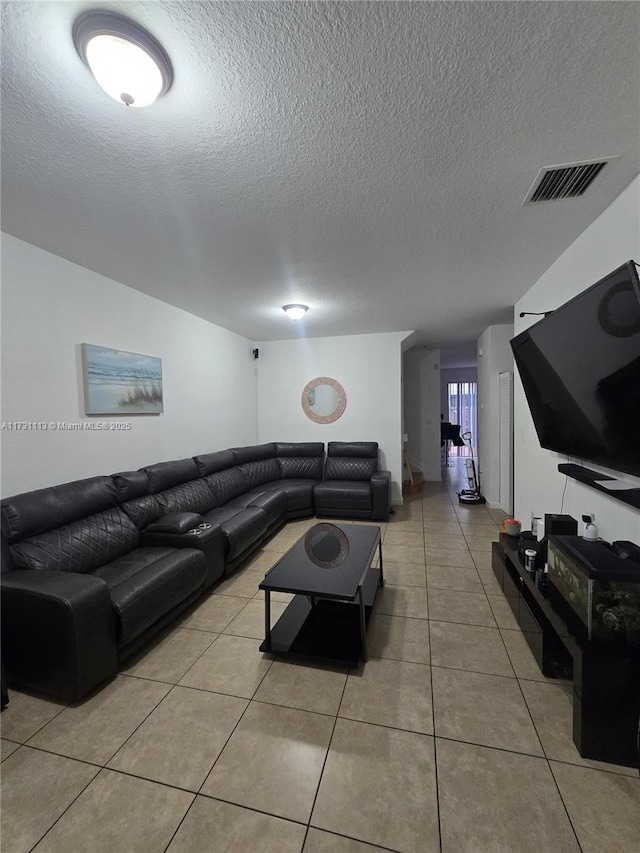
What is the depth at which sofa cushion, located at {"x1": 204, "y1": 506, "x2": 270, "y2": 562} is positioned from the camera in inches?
114

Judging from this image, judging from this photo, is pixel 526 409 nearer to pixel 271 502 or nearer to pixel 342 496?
pixel 342 496

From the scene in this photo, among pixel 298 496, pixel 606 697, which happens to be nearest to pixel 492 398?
pixel 298 496

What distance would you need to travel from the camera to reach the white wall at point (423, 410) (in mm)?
6699

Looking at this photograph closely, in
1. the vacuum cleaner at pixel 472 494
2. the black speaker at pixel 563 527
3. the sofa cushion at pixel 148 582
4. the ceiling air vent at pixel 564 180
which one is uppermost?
the ceiling air vent at pixel 564 180

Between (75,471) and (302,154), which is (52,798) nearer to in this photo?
(75,471)

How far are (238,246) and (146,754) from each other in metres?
2.81

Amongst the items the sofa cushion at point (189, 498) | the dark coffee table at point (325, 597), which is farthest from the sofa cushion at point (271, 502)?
the dark coffee table at point (325, 597)

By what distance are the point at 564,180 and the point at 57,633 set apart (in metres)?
3.37

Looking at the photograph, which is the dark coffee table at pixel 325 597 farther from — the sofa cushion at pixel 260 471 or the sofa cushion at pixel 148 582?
the sofa cushion at pixel 260 471

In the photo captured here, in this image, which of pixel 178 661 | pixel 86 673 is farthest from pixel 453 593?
pixel 86 673

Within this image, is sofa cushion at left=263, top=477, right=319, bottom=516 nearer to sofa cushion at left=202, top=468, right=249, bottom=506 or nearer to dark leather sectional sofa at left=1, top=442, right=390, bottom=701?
dark leather sectional sofa at left=1, top=442, right=390, bottom=701

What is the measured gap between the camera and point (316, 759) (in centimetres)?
140

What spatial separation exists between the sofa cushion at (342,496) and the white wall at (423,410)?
8.65 feet

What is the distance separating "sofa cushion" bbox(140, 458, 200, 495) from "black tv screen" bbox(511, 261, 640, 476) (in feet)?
10.6
